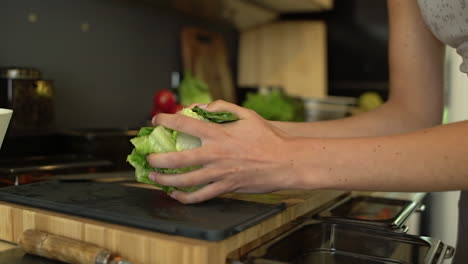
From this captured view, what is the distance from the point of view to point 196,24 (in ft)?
7.32

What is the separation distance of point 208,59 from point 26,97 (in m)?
1.17

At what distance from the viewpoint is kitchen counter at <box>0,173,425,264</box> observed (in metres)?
0.59

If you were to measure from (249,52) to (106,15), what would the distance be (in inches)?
45.6

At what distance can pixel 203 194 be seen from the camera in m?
0.69

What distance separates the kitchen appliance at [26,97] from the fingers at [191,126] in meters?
0.59

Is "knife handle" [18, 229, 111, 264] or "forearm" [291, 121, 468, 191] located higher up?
"forearm" [291, 121, 468, 191]

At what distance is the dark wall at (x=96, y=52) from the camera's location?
1337 millimetres

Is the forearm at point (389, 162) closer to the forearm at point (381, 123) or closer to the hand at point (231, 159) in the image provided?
the hand at point (231, 159)

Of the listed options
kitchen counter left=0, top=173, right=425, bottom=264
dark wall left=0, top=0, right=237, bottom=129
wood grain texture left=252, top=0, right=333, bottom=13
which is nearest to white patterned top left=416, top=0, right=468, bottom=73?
kitchen counter left=0, top=173, right=425, bottom=264

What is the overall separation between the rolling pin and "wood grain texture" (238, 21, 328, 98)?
2050 millimetres

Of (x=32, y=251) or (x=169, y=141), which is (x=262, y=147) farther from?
(x=32, y=251)

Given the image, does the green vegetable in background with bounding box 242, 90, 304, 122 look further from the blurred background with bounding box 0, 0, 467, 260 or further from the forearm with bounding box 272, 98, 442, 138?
the forearm with bounding box 272, 98, 442, 138

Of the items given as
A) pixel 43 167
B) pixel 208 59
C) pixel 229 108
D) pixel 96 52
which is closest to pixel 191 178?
pixel 229 108

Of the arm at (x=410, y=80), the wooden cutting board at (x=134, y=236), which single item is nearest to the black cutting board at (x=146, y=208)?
the wooden cutting board at (x=134, y=236)
